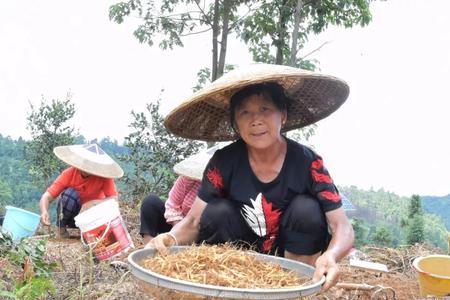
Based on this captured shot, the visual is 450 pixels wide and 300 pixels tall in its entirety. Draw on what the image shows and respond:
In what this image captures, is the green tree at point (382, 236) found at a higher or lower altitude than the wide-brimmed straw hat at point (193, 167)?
lower

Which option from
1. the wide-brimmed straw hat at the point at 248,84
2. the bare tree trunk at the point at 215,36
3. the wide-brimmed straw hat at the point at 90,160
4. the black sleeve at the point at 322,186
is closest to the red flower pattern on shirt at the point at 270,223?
the black sleeve at the point at 322,186

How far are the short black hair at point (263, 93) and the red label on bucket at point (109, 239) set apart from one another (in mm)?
1055

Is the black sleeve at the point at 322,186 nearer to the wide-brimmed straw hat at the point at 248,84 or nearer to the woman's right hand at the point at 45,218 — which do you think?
the wide-brimmed straw hat at the point at 248,84

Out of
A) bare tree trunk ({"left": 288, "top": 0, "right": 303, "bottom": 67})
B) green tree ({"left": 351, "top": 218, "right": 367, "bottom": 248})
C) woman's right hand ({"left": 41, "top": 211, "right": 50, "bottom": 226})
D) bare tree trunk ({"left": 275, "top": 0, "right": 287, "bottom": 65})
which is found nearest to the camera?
woman's right hand ({"left": 41, "top": 211, "right": 50, "bottom": 226})

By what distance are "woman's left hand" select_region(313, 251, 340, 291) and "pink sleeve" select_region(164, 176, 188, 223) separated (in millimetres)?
1484

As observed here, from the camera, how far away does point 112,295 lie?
206 cm

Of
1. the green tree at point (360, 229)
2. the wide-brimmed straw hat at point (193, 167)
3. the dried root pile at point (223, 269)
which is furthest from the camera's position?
the green tree at point (360, 229)

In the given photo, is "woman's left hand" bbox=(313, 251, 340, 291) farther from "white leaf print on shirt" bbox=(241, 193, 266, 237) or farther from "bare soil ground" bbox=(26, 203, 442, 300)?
"white leaf print on shirt" bbox=(241, 193, 266, 237)

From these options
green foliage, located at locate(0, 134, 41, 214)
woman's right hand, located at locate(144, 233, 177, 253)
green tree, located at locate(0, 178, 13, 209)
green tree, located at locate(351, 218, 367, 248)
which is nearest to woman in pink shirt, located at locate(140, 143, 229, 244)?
woman's right hand, located at locate(144, 233, 177, 253)

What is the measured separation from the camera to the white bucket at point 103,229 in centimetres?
281

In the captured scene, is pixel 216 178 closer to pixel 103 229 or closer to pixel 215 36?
pixel 103 229

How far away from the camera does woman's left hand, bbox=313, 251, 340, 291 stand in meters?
1.60

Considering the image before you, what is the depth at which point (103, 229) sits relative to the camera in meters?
2.84

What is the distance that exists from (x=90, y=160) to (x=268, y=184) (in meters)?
2.24
